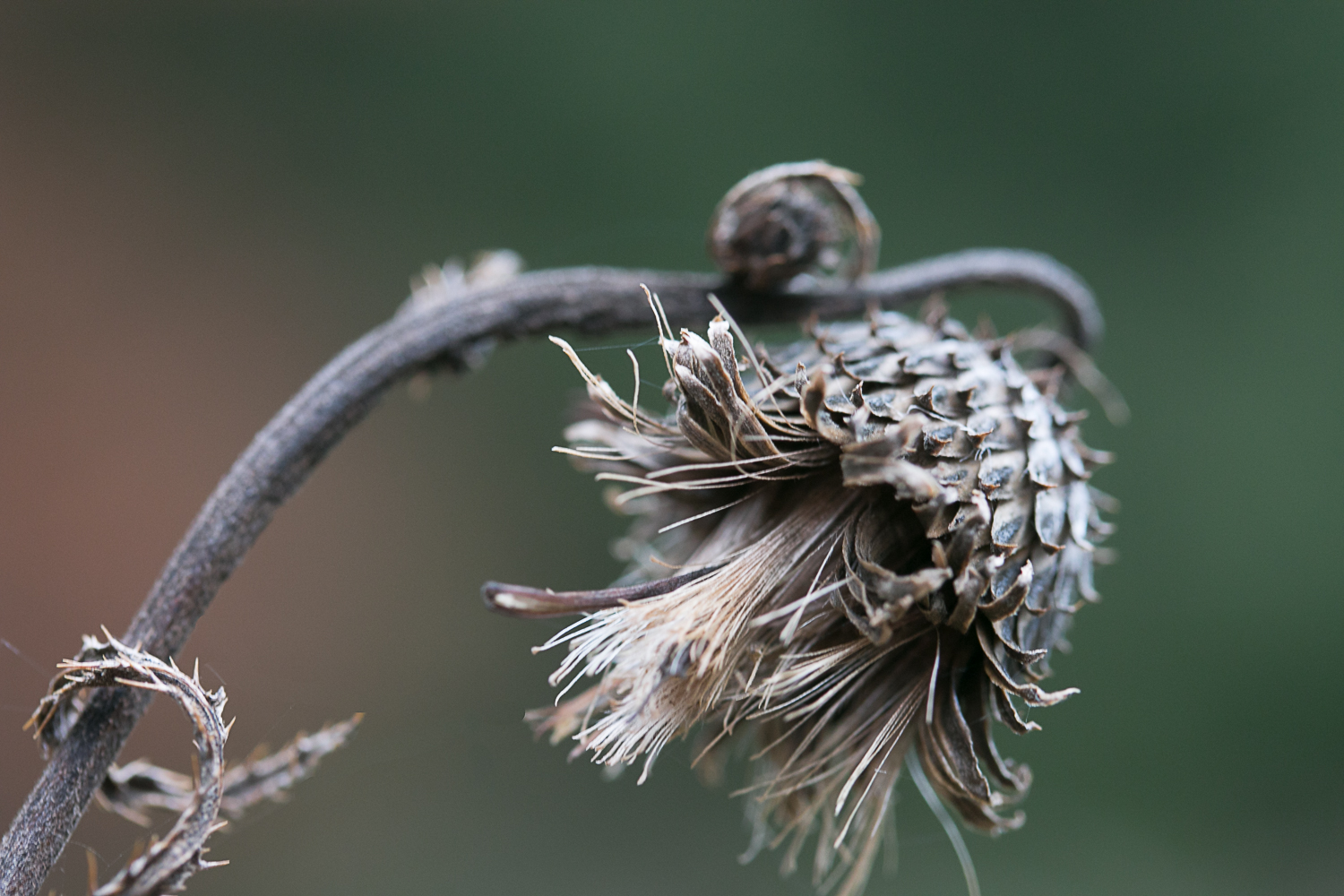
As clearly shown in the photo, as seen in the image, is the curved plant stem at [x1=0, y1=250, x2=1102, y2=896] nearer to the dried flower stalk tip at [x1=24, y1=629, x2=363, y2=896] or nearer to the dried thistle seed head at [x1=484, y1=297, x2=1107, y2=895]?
the dried flower stalk tip at [x1=24, y1=629, x2=363, y2=896]

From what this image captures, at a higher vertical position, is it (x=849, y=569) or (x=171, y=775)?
(x=849, y=569)

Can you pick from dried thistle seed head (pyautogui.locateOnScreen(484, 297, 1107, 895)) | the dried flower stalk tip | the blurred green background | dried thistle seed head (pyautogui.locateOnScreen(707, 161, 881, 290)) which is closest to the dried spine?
the dried flower stalk tip

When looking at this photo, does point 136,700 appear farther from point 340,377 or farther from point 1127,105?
point 1127,105

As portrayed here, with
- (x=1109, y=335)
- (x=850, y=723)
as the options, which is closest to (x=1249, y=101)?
(x=1109, y=335)

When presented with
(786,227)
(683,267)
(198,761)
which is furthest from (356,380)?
(683,267)

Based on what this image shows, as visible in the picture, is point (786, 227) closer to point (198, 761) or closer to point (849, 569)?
point (849, 569)

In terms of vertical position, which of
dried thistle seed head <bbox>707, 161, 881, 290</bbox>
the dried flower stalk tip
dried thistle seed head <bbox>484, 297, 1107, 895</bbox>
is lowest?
the dried flower stalk tip
